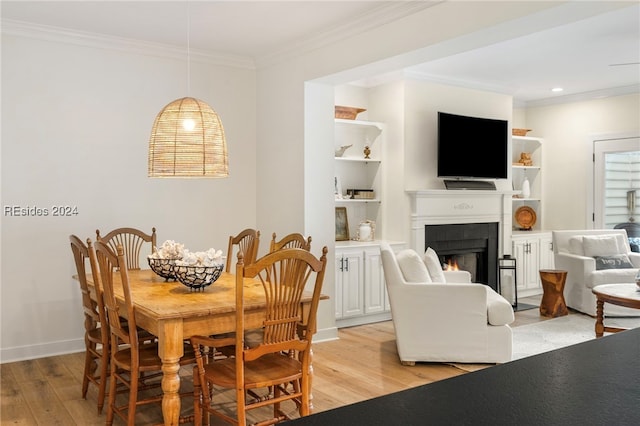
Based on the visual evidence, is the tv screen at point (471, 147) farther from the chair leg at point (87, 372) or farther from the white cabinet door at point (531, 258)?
the chair leg at point (87, 372)

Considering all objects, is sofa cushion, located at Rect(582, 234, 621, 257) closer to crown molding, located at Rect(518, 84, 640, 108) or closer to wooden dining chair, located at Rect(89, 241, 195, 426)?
crown molding, located at Rect(518, 84, 640, 108)

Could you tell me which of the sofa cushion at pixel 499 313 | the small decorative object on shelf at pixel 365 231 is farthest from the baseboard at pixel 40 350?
the sofa cushion at pixel 499 313

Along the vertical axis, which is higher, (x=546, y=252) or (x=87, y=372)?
(x=546, y=252)

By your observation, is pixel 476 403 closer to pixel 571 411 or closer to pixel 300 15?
pixel 571 411

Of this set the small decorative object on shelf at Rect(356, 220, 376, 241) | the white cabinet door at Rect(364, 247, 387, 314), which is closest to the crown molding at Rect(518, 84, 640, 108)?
the small decorative object on shelf at Rect(356, 220, 376, 241)

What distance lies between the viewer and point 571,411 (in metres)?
0.79

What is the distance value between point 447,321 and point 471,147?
2.90 m

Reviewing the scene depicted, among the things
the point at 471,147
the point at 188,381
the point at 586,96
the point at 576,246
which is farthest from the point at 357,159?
the point at 586,96

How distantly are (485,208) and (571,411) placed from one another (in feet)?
20.0

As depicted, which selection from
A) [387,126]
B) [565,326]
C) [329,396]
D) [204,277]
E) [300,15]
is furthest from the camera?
[387,126]

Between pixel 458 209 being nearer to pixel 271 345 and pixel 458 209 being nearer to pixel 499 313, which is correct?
pixel 499 313

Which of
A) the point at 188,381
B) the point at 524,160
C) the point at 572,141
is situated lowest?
the point at 188,381

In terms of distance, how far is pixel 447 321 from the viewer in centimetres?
424

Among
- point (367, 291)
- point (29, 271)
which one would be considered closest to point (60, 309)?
point (29, 271)
